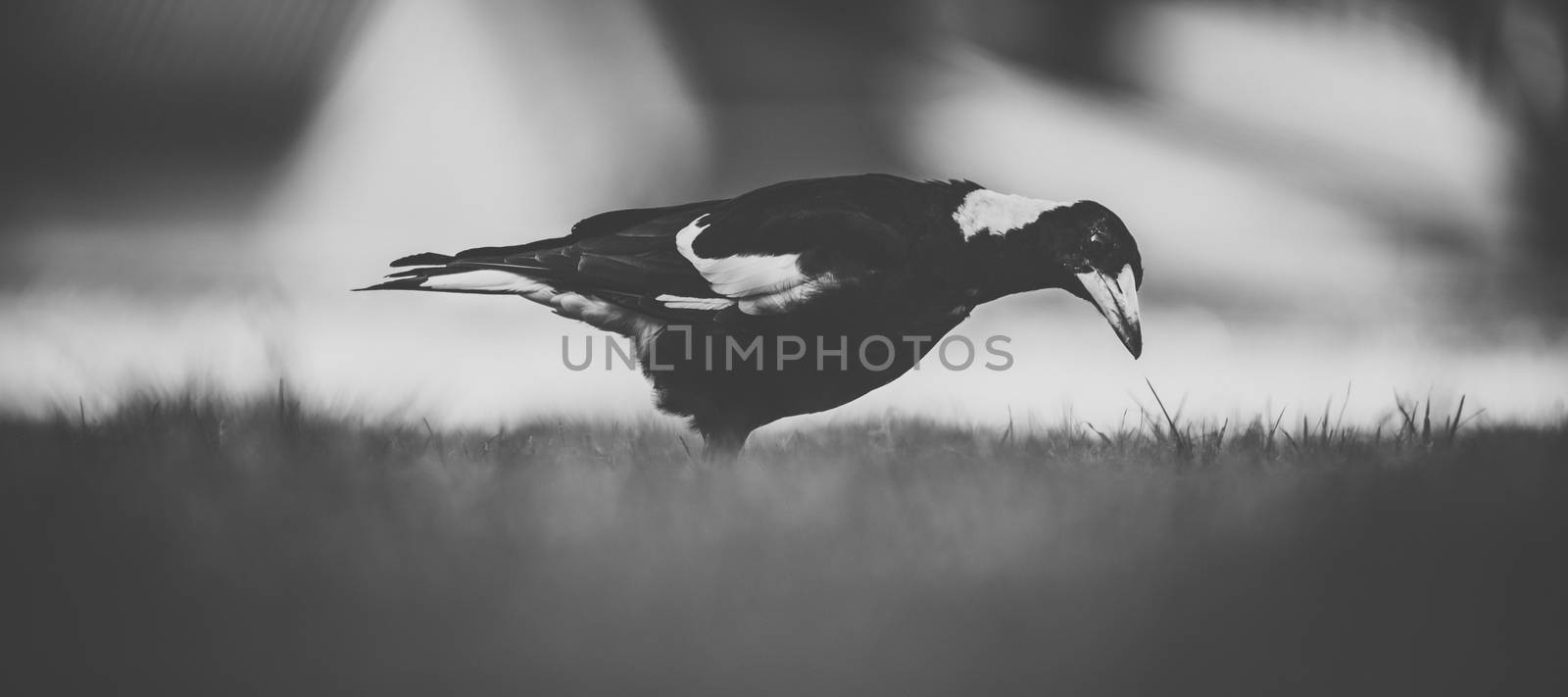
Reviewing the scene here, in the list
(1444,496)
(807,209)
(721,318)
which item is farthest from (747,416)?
(1444,496)

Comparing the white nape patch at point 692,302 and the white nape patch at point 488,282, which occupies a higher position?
the white nape patch at point 488,282

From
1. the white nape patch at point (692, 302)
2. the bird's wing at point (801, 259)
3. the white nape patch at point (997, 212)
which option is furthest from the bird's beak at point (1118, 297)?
the white nape patch at point (692, 302)

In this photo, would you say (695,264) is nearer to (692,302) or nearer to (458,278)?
(692,302)

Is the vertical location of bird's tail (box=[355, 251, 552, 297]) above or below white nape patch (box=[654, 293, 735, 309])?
above

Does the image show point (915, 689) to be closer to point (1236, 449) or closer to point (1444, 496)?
point (1444, 496)

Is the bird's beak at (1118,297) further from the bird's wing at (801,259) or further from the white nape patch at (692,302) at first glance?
the white nape patch at (692,302)

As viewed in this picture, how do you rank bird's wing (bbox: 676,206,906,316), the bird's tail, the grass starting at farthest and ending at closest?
the bird's tail → bird's wing (bbox: 676,206,906,316) → the grass

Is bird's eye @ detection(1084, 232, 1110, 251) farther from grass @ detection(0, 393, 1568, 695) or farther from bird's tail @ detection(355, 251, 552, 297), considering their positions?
bird's tail @ detection(355, 251, 552, 297)

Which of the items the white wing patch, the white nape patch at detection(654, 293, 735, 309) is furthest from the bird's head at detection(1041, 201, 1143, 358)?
the white nape patch at detection(654, 293, 735, 309)
